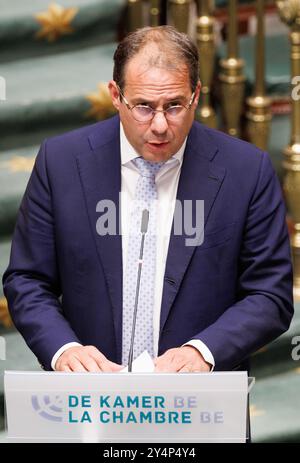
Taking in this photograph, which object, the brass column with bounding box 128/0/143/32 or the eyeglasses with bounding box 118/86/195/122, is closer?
the eyeglasses with bounding box 118/86/195/122

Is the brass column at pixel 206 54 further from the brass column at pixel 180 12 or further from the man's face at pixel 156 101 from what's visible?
the man's face at pixel 156 101

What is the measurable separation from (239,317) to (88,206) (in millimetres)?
417

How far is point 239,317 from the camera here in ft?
8.59

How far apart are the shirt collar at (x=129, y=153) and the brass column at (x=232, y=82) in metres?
1.48

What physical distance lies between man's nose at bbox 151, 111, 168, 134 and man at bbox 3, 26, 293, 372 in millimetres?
112

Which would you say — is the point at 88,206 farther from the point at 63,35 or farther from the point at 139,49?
the point at 63,35

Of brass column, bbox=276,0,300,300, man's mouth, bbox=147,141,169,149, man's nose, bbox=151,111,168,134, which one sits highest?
man's nose, bbox=151,111,168,134

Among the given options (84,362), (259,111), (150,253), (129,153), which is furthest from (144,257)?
(259,111)

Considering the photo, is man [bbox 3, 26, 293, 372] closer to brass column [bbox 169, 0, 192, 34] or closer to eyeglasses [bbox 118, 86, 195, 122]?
eyeglasses [bbox 118, 86, 195, 122]

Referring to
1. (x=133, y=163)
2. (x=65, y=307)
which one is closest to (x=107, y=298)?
(x=65, y=307)

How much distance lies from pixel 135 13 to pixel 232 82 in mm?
412

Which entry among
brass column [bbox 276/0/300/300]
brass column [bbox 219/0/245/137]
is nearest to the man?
brass column [bbox 276/0/300/300]

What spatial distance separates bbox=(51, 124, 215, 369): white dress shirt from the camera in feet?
8.88

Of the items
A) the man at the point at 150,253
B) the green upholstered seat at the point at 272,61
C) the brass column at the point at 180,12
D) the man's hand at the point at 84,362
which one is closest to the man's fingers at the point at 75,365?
the man's hand at the point at 84,362
